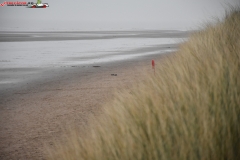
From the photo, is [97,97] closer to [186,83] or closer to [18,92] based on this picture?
[18,92]

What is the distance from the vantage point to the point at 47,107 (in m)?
7.22

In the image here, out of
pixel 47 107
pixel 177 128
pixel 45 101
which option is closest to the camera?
pixel 177 128

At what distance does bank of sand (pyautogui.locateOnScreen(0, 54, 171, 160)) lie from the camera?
5.10m

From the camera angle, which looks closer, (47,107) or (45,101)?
(47,107)

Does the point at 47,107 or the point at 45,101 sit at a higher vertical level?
the point at 47,107

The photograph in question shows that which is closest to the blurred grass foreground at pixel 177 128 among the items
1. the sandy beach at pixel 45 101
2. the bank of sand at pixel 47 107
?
the bank of sand at pixel 47 107

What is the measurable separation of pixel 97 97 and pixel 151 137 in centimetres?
559

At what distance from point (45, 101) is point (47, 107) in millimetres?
612

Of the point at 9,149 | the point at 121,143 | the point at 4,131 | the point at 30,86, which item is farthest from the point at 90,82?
the point at 121,143

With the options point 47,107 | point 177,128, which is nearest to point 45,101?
point 47,107

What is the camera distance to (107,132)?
312 centimetres

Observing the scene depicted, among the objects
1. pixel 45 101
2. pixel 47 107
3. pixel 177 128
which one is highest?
pixel 177 128

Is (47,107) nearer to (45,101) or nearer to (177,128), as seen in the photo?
(45,101)

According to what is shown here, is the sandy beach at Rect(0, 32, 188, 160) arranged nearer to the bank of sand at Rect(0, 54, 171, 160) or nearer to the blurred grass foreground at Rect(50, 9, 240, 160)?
the bank of sand at Rect(0, 54, 171, 160)
